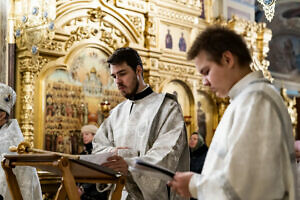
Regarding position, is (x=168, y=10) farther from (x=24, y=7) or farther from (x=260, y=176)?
(x=260, y=176)

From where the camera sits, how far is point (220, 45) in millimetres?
2230

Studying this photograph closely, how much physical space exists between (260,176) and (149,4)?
748 cm

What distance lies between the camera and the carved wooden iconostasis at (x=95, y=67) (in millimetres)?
7332

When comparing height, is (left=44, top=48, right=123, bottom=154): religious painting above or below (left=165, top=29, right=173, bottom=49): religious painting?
below

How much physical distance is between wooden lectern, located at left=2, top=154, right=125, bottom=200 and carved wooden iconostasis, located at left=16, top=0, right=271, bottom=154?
4016 mm

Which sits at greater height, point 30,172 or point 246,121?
point 246,121

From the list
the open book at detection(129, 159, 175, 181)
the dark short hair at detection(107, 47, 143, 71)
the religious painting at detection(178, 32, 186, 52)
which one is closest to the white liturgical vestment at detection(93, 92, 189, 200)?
the dark short hair at detection(107, 47, 143, 71)

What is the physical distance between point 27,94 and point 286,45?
11406mm


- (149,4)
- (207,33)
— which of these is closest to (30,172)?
(207,33)

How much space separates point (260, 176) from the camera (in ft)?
6.43

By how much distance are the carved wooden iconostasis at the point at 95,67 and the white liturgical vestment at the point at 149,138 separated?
349 centimetres

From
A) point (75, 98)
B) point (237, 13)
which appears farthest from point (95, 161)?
point (237, 13)

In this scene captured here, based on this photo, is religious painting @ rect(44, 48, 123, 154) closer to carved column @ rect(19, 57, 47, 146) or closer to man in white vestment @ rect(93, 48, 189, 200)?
A: carved column @ rect(19, 57, 47, 146)

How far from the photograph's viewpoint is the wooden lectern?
8.73ft
